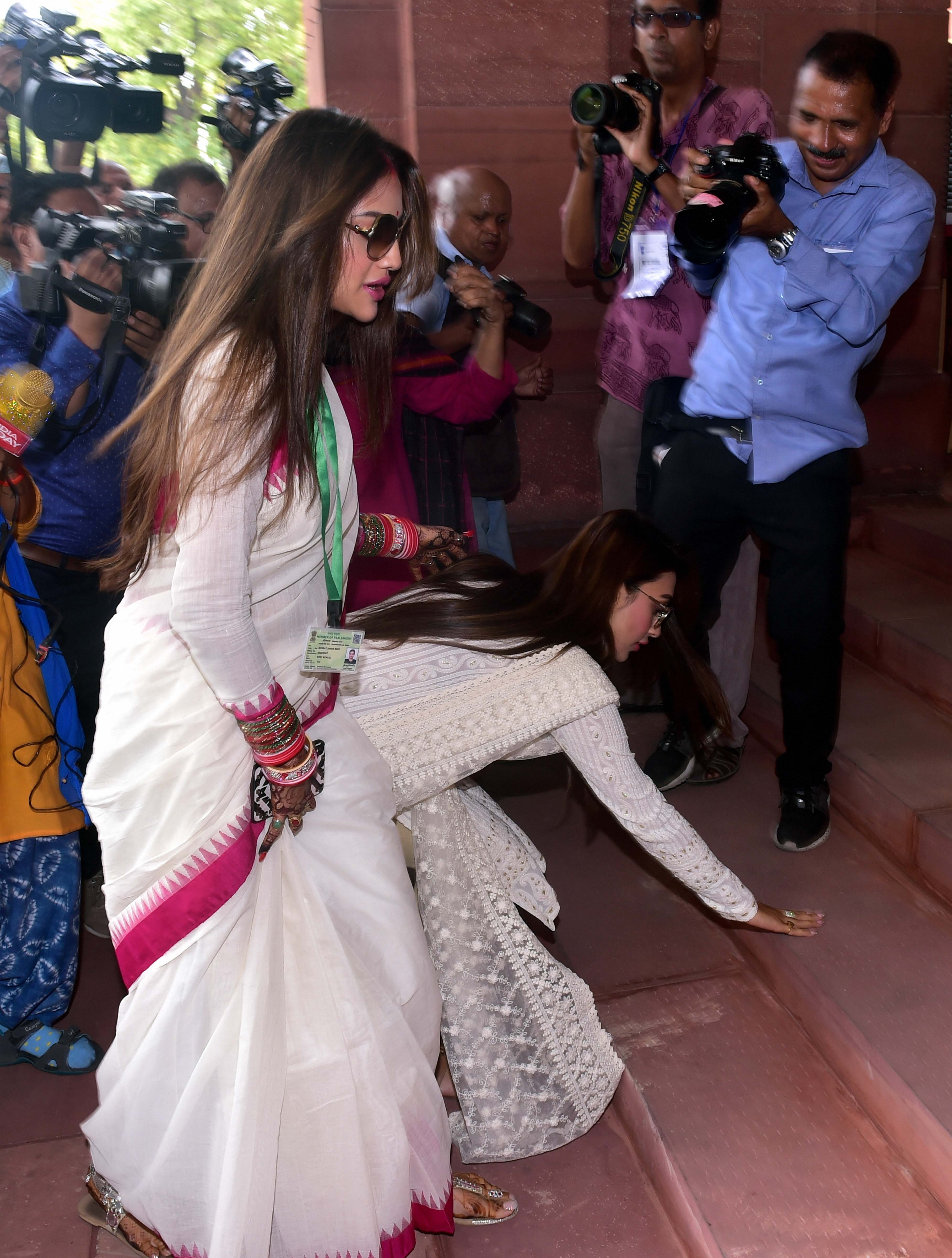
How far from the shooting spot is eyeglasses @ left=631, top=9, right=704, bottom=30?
2.74m

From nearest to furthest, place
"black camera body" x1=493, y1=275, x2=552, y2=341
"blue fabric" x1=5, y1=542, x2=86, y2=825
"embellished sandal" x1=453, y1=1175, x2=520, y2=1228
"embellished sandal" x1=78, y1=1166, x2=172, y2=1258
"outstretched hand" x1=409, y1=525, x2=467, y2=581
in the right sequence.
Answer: "embellished sandal" x1=78, y1=1166, x2=172, y2=1258 → "embellished sandal" x1=453, y1=1175, x2=520, y2=1228 → "outstretched hand" x1=409, y1=525, x2=467, y2=581 → "blue fabric" x1=5, y1=542, x2=86, y2=825 → "black camera body" x1=493, y1=275, x2=552, y2=341

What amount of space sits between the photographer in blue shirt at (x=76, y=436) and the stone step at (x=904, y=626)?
6.89 ft

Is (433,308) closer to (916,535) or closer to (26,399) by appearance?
(26,399)

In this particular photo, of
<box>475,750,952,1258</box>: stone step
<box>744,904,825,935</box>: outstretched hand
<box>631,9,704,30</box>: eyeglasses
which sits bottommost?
<box>475,750,952,1258</box>: stone step

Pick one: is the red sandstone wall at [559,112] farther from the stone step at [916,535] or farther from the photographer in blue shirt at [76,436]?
the photographer in blue shirt at [76,436]

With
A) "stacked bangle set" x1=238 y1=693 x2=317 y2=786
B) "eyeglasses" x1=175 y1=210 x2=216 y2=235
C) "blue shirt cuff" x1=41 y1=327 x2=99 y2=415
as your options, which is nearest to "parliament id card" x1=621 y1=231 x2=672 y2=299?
"eyeglasses" x1=175 y1=210 x2=216 y2=235

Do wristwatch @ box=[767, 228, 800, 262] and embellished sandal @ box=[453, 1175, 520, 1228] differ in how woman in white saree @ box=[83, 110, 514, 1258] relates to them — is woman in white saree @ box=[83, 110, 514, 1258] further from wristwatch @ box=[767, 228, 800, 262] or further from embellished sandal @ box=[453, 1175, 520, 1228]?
wristwatch @ box=[767, 228, 800, 262]

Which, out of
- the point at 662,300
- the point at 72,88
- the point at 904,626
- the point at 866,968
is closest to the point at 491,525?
the point at 662,300

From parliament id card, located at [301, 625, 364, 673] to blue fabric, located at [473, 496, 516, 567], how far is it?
72.4 inches

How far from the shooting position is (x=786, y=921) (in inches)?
84.8

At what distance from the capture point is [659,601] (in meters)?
2.07

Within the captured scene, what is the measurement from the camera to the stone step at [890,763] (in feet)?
8.30

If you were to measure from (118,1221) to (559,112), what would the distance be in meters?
3.45

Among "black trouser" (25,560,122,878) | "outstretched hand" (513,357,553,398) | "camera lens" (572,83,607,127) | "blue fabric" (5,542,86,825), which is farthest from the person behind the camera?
"outstretched hand" (513,357,553,398)
